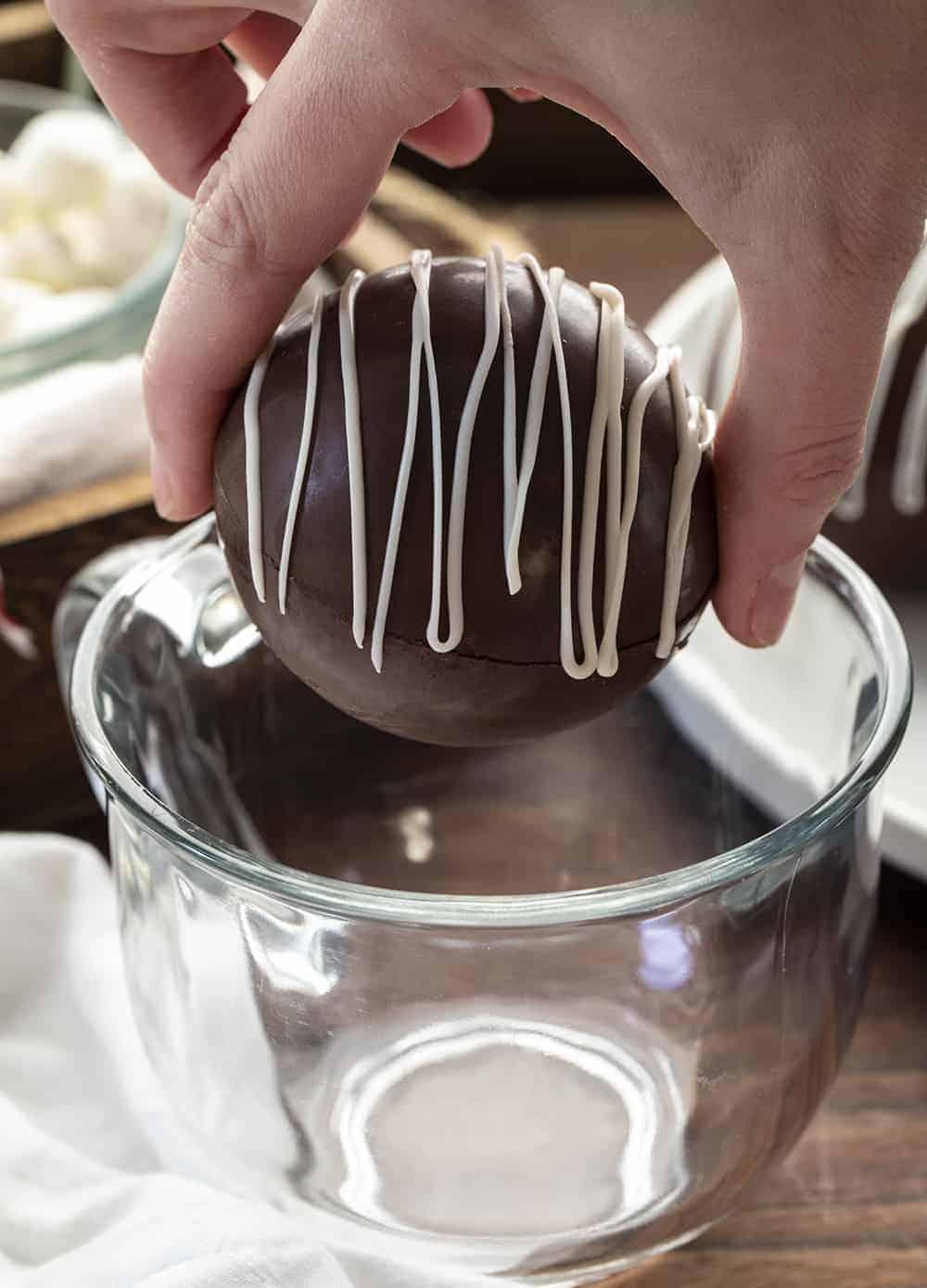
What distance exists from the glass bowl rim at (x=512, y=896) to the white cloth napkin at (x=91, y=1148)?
0.33ft

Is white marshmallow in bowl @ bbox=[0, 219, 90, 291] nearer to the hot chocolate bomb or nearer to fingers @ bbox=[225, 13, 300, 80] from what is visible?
fingers @ bbox=[225, 13, 300, 80]

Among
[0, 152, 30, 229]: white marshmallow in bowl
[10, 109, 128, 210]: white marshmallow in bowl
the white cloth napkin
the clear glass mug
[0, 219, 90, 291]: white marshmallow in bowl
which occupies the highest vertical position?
[10, 109, 128, 210]: white marshmallow in bowl

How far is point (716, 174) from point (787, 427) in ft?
0.21

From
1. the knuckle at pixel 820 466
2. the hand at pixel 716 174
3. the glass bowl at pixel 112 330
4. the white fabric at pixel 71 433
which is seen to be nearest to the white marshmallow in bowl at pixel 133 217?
the glass bowl at pixel 112 330

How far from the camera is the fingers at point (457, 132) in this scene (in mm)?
511

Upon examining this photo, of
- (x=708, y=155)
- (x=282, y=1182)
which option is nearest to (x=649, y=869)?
(x=282, y=1182)

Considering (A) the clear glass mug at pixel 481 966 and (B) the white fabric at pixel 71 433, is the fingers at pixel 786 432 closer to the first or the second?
(A) the clear glass mug at pixel 481 966

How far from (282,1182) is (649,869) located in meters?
0.17

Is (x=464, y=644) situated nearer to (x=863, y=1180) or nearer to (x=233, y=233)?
(x=233, y=233)

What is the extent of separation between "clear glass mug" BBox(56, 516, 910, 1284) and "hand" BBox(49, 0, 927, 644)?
78mm

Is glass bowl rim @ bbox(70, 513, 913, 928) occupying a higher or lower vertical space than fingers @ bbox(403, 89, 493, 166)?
lower

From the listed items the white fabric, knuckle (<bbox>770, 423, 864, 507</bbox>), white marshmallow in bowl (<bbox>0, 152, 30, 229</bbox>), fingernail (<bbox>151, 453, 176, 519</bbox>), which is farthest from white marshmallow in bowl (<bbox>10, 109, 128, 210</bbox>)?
knuckle (<bbox>770, 423, 864, 507</bbox>)

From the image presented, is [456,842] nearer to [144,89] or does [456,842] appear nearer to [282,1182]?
[282,1182]

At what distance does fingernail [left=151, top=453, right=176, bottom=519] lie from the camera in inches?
16.8
